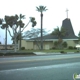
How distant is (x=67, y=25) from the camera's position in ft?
309

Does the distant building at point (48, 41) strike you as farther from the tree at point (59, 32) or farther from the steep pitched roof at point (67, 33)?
the tree at point (59, 32)

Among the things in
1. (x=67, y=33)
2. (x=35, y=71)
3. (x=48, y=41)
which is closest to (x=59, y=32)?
(x=67, y=33)

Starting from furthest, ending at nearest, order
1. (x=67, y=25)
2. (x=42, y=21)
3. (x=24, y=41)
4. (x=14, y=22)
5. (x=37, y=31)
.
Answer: (x=67, y=25) < (x=24, y=41) < (x=37, y=31) < (x=42, y=21) < (x=14, y=22)

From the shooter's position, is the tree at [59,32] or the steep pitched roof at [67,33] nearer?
the tree at [59,32]

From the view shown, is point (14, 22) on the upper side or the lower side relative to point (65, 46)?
upper

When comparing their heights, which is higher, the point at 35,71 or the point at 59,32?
the point at 59,32

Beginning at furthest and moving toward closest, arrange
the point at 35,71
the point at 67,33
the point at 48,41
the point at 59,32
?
the point at 67,33 < the point at 48,41 < the point at 59,32 < the point at 35,71

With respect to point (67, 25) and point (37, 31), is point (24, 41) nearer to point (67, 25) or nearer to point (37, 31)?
point (37, 31)

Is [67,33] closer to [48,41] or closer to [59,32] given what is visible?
[59,32]

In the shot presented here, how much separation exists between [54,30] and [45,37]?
3.96 metres

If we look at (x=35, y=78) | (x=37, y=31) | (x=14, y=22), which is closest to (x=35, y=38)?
(x=37, y=31)

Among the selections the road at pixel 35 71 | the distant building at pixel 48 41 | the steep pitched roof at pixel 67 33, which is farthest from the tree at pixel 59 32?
the road at pixel 35 71

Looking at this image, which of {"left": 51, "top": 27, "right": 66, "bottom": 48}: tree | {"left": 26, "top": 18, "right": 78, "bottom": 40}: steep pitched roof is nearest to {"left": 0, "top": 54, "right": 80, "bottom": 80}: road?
{"left": 26, "top": 18, "right": 78, "bottom": 40}: steep pitched roof

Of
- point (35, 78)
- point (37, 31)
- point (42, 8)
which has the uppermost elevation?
point (42, 8)
